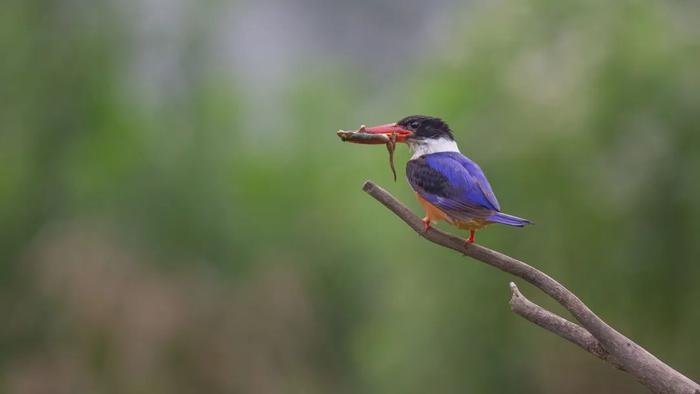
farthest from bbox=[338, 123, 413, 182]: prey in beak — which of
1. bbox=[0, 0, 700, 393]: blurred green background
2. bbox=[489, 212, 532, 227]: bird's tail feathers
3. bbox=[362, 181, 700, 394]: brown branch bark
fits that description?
bbox=[0, 0, 700, 393]: blurred green background

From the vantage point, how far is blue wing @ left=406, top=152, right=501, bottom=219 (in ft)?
8.40

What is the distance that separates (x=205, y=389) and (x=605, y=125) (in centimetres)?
326

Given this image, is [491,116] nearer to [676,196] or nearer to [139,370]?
[676,196]

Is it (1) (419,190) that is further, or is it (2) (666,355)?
(2) (666,355)

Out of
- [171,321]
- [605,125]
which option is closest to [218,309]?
[171,321]

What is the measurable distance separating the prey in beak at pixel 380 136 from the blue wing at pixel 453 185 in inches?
4.1

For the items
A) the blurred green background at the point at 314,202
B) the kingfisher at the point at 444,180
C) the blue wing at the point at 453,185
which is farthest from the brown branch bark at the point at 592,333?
the blurred green background at the point at 314,202

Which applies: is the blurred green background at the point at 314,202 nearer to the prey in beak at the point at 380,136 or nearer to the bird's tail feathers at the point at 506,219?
the prey in beak at the point at 380,136

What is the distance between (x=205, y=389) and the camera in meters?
6.90

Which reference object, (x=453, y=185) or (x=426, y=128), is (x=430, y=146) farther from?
(x=453, y=185)

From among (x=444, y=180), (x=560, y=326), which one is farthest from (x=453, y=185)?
(x=560, y=326)

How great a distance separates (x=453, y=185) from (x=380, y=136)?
287mm

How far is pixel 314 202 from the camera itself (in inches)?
306

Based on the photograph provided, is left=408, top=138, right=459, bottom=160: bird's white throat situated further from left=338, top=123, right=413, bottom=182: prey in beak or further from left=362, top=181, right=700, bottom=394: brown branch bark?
left=362, top=181, right=700, bottom=394: brown branch bark
